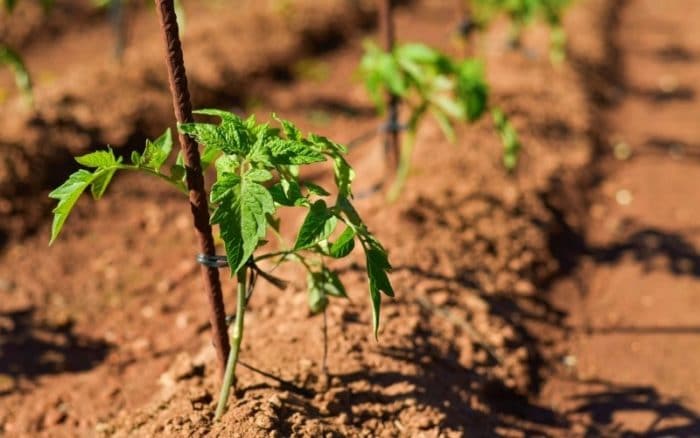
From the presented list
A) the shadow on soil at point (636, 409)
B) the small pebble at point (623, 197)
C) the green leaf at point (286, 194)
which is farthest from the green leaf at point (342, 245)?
the small pebble at point (623, 197)

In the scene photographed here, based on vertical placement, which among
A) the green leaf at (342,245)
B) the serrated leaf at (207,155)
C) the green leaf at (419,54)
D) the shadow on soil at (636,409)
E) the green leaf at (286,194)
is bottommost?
the shadow on soil at (636,409)

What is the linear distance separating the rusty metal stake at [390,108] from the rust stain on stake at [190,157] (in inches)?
67.4

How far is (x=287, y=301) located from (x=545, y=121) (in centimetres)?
234

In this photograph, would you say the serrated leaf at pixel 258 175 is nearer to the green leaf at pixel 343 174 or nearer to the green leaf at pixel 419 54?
the green leaf at pixel 343 174

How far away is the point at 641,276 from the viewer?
3.66 meters

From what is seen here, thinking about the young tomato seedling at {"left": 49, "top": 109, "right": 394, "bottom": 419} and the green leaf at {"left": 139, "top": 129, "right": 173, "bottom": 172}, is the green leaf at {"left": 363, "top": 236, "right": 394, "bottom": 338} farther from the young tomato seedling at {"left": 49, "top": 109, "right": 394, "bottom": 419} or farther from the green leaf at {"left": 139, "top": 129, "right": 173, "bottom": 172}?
the green leaf at {"left": 139, "top": 129, "right": 173, "bottom": 172}

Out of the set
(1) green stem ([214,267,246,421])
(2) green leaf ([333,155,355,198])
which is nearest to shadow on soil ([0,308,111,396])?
(1) green stem ([214,267,246,421])

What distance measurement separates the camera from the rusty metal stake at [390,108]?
3609mm

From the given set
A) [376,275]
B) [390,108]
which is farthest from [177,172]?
[390,108]

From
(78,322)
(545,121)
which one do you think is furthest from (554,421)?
(545,121)

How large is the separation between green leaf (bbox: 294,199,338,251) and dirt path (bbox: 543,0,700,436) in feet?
4.89

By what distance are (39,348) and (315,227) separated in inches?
69.2

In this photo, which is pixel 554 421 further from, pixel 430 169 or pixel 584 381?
pixel 430 169

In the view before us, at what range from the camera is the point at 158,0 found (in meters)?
1.92
